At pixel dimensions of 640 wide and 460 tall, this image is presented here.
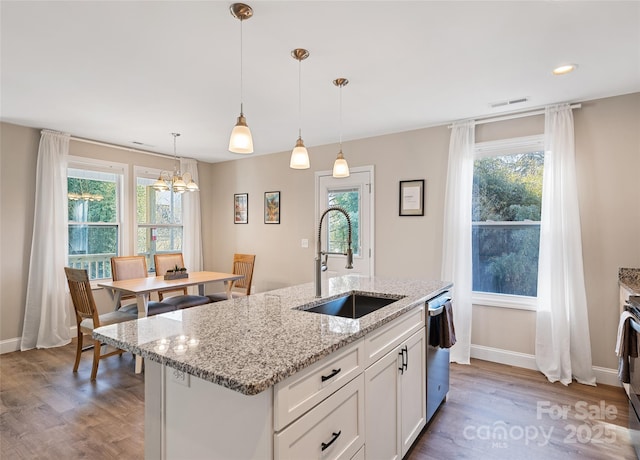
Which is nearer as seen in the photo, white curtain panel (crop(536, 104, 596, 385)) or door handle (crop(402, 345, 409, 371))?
door handle (crop(402, 345, 409, 371))

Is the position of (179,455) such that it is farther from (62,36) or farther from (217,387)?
(62,36)

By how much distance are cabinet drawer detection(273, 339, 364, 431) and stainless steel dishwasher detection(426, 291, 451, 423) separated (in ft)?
3.09

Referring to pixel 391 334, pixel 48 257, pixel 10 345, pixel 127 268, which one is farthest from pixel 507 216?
pixel 10 345

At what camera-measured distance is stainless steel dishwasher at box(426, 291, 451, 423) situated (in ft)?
7.38

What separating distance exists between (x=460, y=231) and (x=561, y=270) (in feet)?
3.02

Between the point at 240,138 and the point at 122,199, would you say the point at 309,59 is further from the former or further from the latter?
the point at 122,199

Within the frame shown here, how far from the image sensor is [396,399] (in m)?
1.80

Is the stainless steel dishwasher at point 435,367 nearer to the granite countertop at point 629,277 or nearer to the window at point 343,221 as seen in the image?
the granite countertop at point 629,277

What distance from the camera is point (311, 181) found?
4.81 m

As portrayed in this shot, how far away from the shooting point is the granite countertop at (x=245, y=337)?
41.7 inches

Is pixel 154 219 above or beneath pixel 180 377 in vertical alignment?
above

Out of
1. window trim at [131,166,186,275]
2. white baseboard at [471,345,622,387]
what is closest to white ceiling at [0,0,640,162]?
window trim at [131,166,186,275]

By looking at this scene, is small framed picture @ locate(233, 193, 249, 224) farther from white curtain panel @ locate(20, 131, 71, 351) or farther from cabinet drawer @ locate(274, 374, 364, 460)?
cabinet drawer @ locate(274, 374, 364, 460)

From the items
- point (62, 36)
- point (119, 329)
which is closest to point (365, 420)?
point (119, 329)
